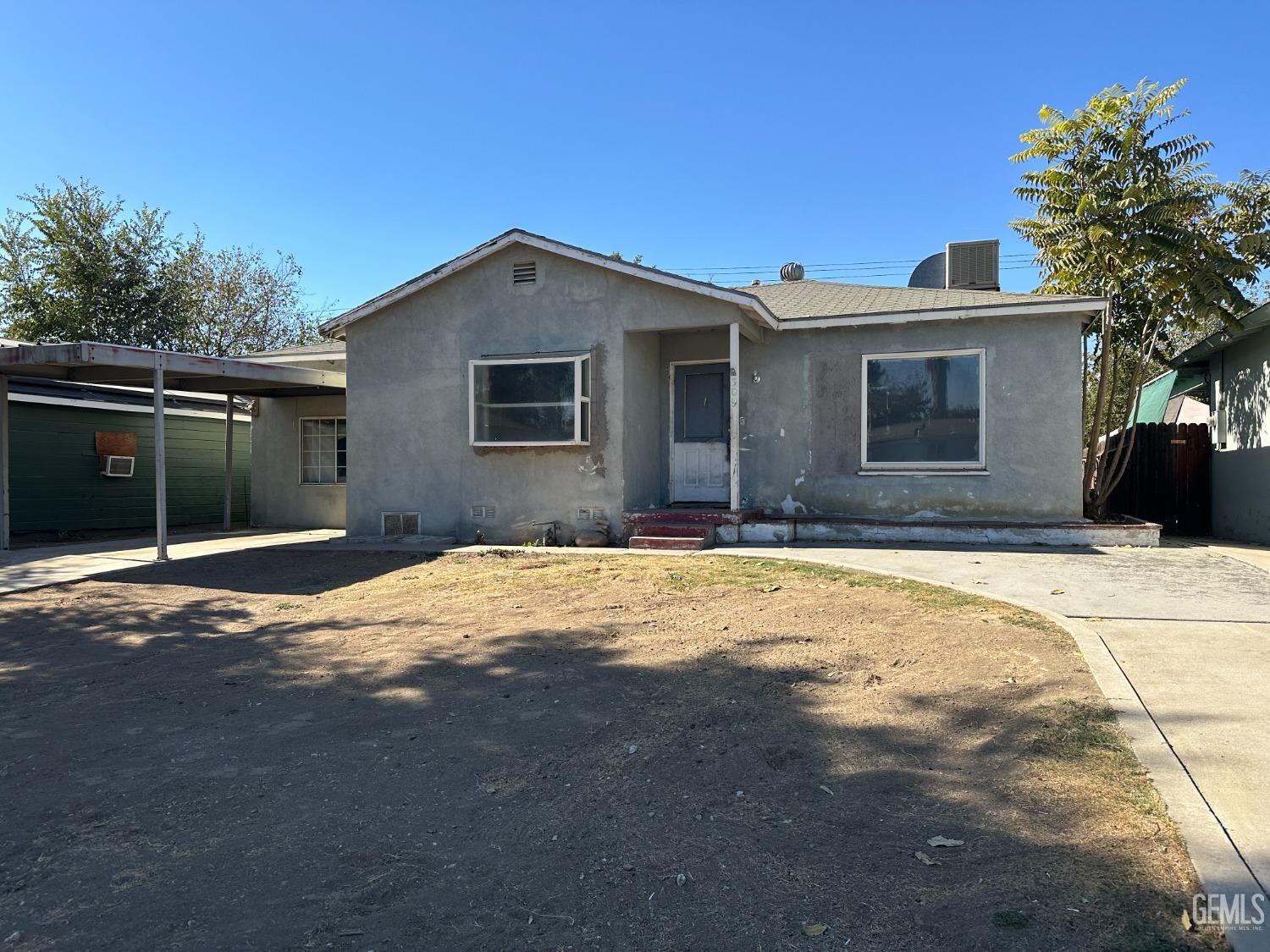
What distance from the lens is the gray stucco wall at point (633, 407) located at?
34.9 ft

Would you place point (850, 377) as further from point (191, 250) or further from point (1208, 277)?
point (191, 250)

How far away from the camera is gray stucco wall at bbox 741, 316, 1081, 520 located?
10516 millimetres

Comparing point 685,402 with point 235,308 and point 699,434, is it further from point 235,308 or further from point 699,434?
point 235,308

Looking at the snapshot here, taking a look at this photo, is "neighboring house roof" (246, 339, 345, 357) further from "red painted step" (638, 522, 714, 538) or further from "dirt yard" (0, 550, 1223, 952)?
"dirt yard" (0, 550, 1223, 952)

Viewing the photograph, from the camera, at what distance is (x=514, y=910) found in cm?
258

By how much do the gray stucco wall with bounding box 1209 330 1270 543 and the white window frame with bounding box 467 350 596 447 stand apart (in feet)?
31.7

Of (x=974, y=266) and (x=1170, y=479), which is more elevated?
(x=974, y=266)

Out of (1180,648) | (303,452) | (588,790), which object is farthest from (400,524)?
(1180,648)

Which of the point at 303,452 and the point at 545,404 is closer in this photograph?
the point at 545,404

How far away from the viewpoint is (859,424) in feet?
36.9

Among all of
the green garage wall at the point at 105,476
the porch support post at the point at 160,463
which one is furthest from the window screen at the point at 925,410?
the green garage wall at the point at 105,476

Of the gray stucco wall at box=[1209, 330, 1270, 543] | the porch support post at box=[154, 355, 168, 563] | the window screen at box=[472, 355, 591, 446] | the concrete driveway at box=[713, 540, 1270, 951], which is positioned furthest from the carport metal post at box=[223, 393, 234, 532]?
the gray stucco wall at box=[1209, 330, 1270, 543]

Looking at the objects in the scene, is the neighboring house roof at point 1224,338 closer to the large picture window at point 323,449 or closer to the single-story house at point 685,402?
the single-story house at point 685,402

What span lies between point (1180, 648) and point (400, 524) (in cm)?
991
